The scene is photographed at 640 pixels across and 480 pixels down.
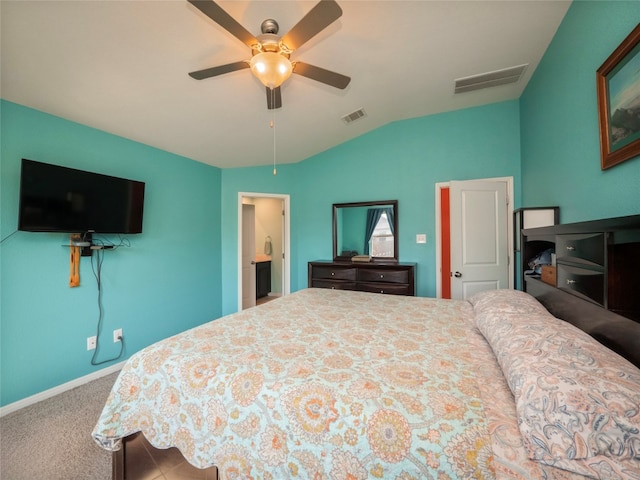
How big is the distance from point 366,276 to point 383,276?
0.73 ft

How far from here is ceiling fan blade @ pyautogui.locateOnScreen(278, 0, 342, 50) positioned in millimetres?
1204

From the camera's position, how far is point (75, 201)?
216 cm

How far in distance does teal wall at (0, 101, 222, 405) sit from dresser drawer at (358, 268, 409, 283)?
7.22ft

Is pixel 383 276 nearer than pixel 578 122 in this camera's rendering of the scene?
No

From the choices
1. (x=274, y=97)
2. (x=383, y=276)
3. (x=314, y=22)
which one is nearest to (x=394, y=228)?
(x=383, y=276)

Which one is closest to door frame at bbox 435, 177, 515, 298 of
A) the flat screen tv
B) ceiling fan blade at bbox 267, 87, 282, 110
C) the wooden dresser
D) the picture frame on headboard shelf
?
the wooden dresser

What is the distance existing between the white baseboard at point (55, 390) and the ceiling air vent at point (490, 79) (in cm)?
446

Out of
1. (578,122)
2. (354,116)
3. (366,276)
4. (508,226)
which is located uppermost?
(354,116)

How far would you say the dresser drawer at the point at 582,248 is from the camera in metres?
0.99

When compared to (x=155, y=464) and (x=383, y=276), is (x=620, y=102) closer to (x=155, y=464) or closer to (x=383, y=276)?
(x=383, y=276)

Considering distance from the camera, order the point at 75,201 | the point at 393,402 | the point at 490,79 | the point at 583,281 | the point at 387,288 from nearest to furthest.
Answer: the point at 393,402
the point at 583,281
the point at 75,201
the point at 490,79
the point at 387,288

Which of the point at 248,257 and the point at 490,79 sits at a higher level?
the point at 490,79

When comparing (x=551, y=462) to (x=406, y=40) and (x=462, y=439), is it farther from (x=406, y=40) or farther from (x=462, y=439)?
(x=406, y=40)

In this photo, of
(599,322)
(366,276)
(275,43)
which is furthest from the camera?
(366,276)
